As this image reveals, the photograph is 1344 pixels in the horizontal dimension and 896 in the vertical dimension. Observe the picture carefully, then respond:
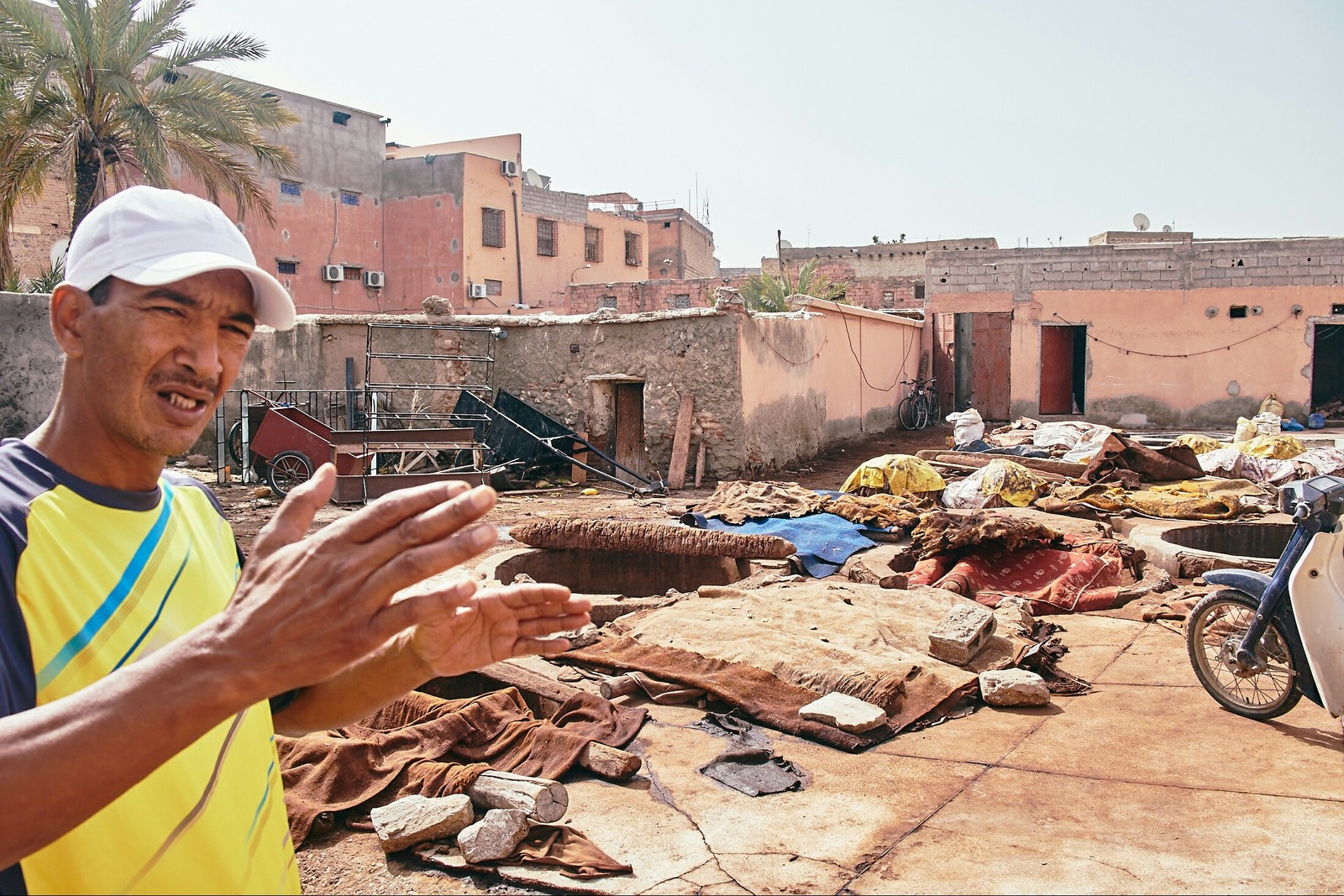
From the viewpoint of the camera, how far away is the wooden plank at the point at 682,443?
15.3 meters

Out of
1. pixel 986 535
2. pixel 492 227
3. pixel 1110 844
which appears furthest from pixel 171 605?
pixel 492 227

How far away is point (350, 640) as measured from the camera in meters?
1.02

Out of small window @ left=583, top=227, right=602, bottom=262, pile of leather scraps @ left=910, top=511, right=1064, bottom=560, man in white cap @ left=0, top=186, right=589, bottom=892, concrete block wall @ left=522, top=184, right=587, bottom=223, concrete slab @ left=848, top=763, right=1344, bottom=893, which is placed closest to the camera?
man in white cap @ left=0, top=186, right=589, bottom=892

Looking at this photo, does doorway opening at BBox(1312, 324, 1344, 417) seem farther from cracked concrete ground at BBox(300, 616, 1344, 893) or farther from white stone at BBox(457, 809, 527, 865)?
white stone at BBox(457, 809, 527, 865)

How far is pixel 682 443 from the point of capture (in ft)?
50.7

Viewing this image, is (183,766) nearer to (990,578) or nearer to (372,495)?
(990,578)

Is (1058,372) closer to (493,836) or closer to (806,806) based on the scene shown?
(806,806)

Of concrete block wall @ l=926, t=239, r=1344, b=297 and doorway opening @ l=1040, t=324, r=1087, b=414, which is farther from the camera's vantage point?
doorway opening @ l=1040, t=324, r=1087, b=414

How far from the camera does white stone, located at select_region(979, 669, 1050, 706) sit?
5.05m

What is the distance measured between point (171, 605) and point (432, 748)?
3.02 metres

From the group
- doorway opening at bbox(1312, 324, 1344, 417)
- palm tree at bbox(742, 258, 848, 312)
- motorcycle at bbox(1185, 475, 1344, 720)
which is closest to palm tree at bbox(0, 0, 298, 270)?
motorcycle at bbox(1185, 475, 1344, 720)

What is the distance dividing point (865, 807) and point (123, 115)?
13.5 m

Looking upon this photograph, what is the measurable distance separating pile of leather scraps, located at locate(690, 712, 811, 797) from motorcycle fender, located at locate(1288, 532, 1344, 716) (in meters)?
2.33

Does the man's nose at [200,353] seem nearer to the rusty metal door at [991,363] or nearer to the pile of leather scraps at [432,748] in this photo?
the pile of leather scraps at [432,748]
